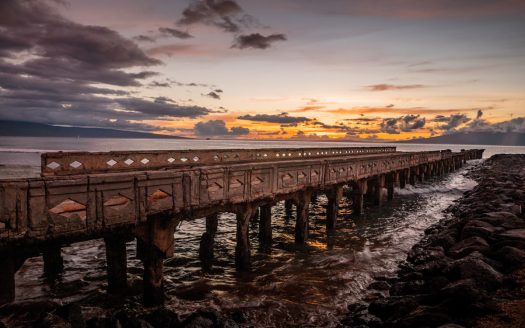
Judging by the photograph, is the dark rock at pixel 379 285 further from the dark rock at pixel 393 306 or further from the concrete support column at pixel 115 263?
the concrete support column at pixel 115 263

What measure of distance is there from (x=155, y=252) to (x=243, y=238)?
381 cm

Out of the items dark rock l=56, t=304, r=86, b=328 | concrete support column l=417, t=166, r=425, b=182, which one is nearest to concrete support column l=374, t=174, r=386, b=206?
concrete support column l=417, t=166, r=425, b=182

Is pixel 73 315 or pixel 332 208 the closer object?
pixel 73 315

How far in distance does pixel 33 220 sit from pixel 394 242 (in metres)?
14.6

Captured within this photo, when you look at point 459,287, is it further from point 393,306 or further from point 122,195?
point 122,195

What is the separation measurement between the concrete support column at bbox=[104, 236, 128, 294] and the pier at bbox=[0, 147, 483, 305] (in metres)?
0.03

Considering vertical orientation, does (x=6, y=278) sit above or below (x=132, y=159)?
below

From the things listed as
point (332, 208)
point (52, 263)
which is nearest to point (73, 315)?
point (52, 263)

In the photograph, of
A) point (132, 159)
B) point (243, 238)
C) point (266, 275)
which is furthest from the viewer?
point (132, 159)

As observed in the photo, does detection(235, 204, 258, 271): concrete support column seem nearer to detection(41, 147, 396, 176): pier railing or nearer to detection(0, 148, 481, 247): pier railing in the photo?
detection(0, 148, 481, 247): pier railing

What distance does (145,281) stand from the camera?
375 inches

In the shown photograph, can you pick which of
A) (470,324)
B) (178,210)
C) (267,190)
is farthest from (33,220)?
(470,324)

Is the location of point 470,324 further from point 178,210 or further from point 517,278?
point 178,210

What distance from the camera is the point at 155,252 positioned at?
30.6 ft
